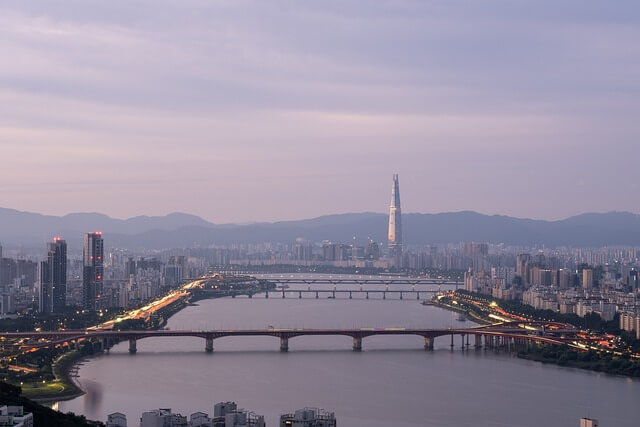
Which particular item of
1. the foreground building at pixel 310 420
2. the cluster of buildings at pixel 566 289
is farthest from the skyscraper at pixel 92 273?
the foreground building at pixel 310 420

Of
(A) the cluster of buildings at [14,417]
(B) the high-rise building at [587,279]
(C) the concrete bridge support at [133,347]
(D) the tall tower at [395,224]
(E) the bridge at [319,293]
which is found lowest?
(C) the concrete bridge support at [133,347]

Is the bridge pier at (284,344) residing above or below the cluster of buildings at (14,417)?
below

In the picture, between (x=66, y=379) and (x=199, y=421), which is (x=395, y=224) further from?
(x=199, y=421)

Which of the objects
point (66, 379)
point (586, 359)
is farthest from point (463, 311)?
point (66, 379)

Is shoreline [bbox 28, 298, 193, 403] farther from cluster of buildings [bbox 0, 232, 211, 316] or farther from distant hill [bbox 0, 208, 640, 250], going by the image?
distant hill [bbox 0, 208, 640, 250]

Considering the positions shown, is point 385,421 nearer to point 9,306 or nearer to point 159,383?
point 159,383

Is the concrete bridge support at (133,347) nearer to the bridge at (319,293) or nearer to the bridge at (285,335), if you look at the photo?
the bridge at (285,335)

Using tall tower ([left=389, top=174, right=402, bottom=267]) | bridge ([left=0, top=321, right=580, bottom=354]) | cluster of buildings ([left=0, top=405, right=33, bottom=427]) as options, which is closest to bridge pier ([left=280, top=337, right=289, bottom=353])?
bridge ([left=0, top=321, right=580, bottom=354])
